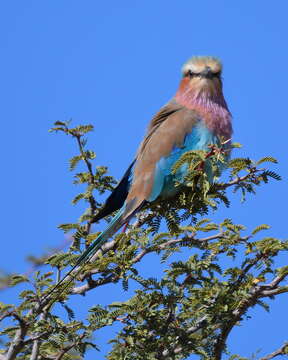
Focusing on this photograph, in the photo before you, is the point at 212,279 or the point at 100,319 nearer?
the point at 100,319

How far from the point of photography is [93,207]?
510cm

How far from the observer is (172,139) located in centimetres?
558

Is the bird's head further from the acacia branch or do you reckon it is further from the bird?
the acacia branch

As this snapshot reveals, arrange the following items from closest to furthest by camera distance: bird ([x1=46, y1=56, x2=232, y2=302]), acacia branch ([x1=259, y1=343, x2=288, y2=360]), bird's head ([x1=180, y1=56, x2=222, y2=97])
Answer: acacia branch ([x1=259, y1=343, x2=288, y2=360]), bird ([x1=46, y1=56, x2=232, y2=302]), bird's head ([x1=180, y1=56, x2=222, y2=97])

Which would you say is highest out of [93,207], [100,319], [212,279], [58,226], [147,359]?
[93,207]

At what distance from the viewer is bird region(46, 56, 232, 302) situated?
5.12 metres

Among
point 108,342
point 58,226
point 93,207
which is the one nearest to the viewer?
point 108,342

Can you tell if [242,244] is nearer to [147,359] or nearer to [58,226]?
[147,359]

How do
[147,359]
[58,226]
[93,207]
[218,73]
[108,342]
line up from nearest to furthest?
[147,359] → [108,342] → [58,226] → [93,207] → [218,73]

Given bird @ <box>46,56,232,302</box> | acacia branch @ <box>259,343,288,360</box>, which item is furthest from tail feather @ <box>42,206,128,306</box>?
acacia branch @ <box>259,343,288,360</box>

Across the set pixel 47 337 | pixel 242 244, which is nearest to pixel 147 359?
pixel 47 337

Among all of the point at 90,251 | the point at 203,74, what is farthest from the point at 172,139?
the point at 90,251

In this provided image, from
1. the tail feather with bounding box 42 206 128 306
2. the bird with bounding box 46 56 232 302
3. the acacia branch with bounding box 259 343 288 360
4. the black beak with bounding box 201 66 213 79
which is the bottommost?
the acacia branch with bounding box 259 343 288 360

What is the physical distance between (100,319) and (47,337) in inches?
13.6
